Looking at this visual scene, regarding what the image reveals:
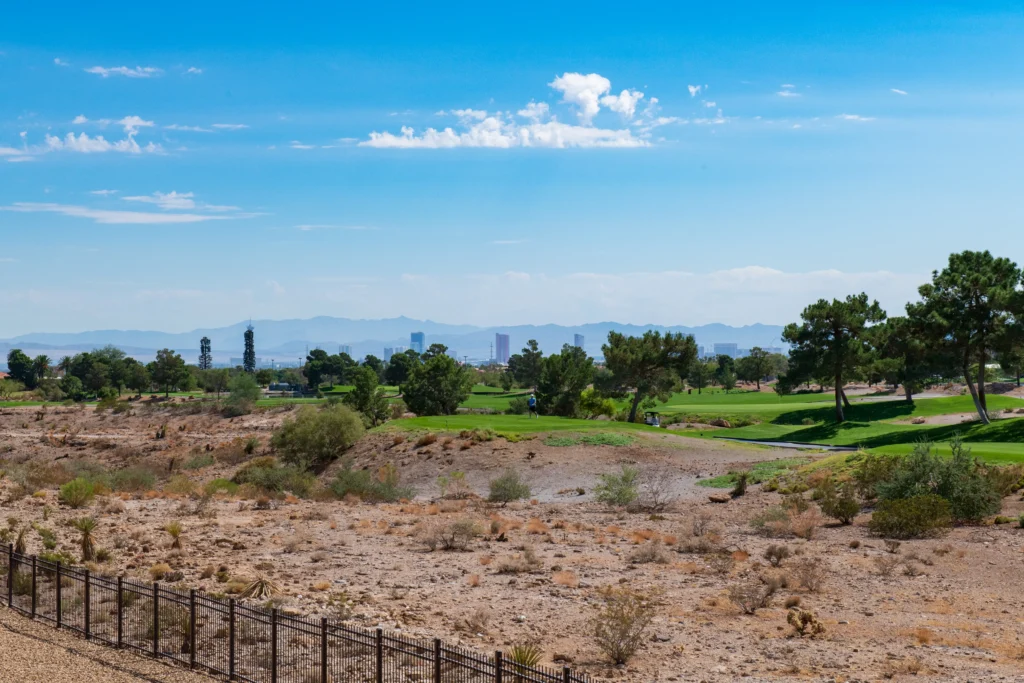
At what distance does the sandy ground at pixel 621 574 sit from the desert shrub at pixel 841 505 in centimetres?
64

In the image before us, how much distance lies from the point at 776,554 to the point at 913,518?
19.8 ft

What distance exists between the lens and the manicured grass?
55844 mm

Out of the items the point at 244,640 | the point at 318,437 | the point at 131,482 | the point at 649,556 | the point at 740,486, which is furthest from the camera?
the point at 318,437

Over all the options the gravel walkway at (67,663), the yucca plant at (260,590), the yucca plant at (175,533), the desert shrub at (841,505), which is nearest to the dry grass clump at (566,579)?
the yucca plant at (260,590)

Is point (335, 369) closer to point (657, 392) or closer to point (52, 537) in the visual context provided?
point (657, 392)

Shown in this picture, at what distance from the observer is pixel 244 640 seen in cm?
1761

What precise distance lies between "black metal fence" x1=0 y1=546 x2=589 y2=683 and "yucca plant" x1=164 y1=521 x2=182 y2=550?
18.0ft

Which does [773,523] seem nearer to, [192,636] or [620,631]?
[620,631]

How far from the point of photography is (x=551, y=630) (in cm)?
1870

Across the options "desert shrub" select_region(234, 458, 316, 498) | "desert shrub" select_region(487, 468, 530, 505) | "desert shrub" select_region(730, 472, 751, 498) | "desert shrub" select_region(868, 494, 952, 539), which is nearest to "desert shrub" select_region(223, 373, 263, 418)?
"desert shrub" select_region(234, 458, 316, 498)

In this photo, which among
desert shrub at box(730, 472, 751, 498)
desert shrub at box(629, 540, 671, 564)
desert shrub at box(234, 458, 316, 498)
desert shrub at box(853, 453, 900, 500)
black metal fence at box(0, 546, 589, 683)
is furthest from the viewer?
desert shrub at box(234, 458, 316, 498)

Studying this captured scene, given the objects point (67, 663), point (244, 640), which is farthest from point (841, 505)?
point (67, 663)

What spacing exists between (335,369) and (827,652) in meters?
155

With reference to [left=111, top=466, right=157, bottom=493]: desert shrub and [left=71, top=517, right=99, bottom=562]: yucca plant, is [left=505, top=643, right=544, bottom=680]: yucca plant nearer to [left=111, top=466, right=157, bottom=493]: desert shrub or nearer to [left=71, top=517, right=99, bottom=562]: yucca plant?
[left=71, top=517, right=99, bottom=562]: yucca plant
